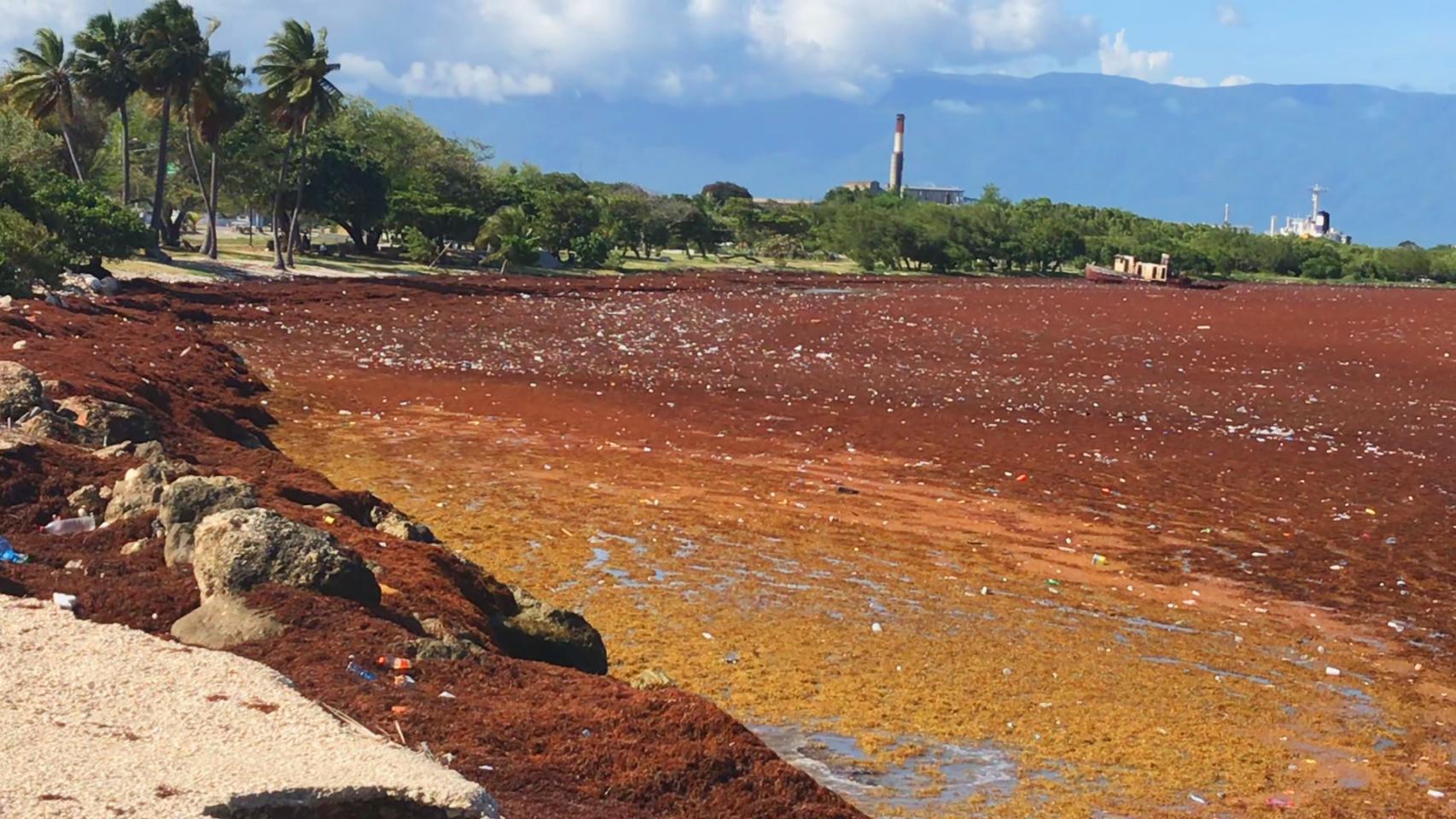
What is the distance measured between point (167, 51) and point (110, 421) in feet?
136

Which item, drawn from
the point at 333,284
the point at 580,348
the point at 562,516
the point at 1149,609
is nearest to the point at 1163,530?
the point at 1149,609

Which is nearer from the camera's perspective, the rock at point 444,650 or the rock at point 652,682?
the rock at point 444,650

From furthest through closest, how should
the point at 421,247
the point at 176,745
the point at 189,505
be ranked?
1. the point at 421,247
2. the point at 189,505
3. the point at 176,745

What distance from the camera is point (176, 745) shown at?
21.2ft

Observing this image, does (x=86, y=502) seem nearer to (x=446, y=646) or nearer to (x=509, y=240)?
(x=446, y=646)

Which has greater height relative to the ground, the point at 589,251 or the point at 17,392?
the point at 589,251

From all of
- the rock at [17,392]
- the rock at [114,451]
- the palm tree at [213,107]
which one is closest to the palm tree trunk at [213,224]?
the palm tree at [213,107]

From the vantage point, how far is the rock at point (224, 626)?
8195mm

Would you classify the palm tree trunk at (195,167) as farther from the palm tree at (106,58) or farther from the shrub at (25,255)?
the shrub at (25,255)

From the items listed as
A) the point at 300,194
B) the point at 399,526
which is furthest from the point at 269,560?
the point at 300,194

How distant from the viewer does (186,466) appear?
36.7ft

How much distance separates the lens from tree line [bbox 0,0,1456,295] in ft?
170

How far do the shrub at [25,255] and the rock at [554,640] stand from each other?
2223 centimetres

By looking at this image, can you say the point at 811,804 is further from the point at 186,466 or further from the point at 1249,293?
the point at 1249,293
